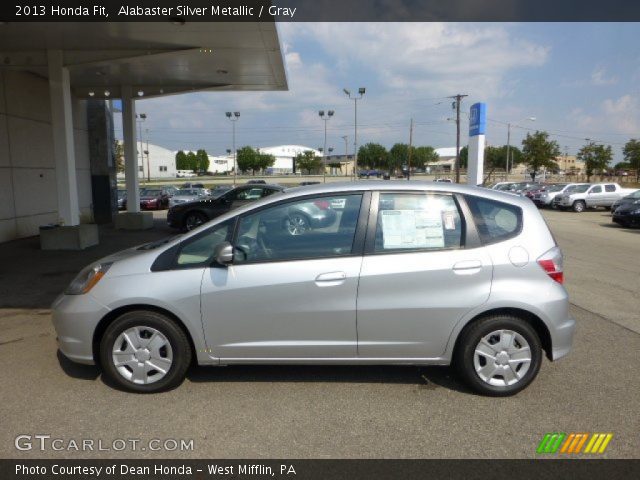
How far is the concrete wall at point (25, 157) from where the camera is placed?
476 inches

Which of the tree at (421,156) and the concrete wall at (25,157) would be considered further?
the tree at (421,156)

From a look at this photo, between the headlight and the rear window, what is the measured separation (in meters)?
3.01

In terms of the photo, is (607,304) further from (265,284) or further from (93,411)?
(93,411)

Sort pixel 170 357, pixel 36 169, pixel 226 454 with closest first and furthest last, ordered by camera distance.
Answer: pixel 226 454 < pixel 170 357 < pixel 36 169

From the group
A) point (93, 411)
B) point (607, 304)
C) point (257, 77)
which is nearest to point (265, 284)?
point (93, 411)

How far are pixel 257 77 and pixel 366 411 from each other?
12.6 meters

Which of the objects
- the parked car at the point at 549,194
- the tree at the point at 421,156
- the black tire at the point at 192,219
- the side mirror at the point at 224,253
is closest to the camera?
the side mirror at the point at 224,253

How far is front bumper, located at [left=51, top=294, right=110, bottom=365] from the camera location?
12.1 feet

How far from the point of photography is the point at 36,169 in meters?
13.4

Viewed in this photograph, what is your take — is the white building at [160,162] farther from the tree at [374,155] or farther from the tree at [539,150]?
the tree at [539,150]

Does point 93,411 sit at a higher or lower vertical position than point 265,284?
lower

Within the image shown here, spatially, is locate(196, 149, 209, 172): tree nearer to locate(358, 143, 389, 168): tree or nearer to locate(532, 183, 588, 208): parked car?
locate(358, 143, 389, 168): tree

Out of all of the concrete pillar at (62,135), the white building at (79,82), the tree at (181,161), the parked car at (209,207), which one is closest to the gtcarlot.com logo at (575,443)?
the white building at (79,82)
